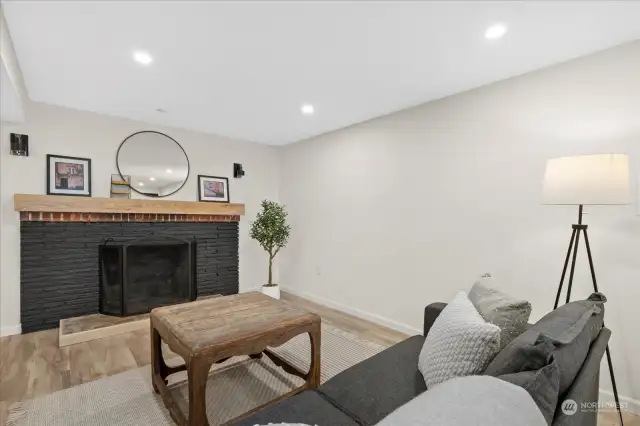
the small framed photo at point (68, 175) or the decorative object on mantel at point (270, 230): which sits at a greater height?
the small framed photo at point (68, 175)

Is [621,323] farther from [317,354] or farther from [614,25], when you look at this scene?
[317,354]

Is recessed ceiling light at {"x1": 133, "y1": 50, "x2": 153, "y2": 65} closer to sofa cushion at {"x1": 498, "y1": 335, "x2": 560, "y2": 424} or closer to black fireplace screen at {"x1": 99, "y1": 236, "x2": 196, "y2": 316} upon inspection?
black fireplace screen at {"x1": 99, "y1": 236, "x2": 196, "y2": 316}

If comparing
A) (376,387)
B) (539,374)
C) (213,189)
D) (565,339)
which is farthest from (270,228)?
(539,374)

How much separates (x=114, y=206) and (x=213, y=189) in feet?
3.98

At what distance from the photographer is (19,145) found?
299 centimetres

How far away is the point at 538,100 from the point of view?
7.59ft

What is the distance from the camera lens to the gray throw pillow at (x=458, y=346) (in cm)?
116

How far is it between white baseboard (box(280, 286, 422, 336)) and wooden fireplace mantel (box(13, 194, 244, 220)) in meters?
1.56

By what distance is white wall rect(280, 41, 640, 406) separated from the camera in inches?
78.4

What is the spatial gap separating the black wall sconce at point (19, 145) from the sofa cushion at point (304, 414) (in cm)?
340

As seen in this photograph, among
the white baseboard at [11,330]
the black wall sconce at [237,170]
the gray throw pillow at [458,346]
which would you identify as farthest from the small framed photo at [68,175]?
the gray throw pillow at [458,346]

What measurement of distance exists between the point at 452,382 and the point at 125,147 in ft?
13.0

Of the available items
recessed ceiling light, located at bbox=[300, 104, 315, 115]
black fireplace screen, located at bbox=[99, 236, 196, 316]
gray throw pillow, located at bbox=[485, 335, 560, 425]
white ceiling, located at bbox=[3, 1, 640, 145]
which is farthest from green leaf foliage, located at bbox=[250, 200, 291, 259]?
gray throw pillow, located at bbox=[485, 335, 560, 425]

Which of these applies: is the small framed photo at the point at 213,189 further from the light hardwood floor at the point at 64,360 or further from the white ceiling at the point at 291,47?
the light hardwood floor at the point at 64,360
